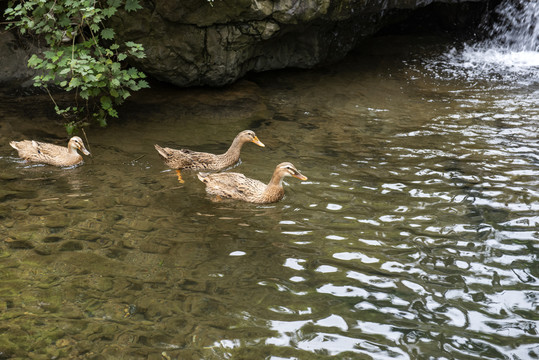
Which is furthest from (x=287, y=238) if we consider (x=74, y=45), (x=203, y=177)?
(x=74, y=45)

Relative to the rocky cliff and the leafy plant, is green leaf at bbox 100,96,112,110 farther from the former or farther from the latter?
the rocky cliff

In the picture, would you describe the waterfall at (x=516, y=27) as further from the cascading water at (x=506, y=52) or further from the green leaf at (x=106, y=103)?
the green leaf at (x=106, y=103)

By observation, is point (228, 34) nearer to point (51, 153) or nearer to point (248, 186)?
point (51, 153)

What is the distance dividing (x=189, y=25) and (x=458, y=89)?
5351mm

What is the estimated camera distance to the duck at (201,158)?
8.00 metres

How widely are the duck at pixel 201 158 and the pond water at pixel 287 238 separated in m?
0.20

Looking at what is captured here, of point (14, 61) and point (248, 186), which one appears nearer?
point (248, 186)

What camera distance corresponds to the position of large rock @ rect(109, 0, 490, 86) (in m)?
9.64

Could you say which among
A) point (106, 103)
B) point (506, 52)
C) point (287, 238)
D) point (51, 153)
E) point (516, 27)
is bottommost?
point (287, 238)

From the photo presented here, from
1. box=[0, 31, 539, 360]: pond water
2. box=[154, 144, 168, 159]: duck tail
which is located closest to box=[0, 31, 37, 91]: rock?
box=[0, 31, 539, 360]: pond water

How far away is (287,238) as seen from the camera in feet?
20.1

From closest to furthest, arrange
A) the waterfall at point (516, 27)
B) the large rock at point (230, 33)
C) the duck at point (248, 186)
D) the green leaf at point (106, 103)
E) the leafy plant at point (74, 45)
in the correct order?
1. the duck at point (248, 186)
2. the leafy plant at point (74, 45)
3. the green leaf at point (106, 103)
4. the large rock at point (230, 33)
5. the waterfall at point (516, 27)

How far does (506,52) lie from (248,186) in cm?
925

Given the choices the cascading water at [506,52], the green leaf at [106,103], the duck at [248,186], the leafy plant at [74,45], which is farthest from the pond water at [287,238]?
the cascading water at [506,52]
